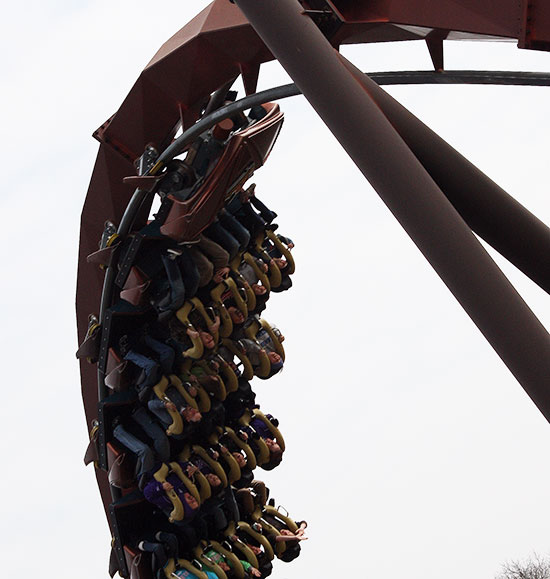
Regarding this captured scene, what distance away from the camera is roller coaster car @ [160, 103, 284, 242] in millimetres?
10578

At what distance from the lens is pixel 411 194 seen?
6.45 meters

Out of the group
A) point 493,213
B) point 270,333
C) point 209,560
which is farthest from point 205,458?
point 493,213

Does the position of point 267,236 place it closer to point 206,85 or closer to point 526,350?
Answer: point 206,85

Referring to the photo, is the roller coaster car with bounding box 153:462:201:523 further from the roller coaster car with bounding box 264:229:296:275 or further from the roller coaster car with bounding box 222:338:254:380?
the roller coaster car with bounding box 264:229:296:275

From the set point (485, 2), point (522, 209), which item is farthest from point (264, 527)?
point (485, 2)

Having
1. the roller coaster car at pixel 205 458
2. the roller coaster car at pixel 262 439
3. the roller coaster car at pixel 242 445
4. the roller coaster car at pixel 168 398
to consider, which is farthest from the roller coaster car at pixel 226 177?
the roller coaster car at pixel 262 439

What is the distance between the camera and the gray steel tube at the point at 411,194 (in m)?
6.18

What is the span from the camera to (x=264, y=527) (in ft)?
42.6

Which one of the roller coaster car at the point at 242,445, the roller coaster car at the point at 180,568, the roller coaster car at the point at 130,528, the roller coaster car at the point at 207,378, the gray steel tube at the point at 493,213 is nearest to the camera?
the gray steel tube at the point at 493,213

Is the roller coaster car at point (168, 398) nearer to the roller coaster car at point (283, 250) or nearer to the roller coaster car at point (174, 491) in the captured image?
the roller coaster car at point (174, 491)

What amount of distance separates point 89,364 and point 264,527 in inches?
95.4

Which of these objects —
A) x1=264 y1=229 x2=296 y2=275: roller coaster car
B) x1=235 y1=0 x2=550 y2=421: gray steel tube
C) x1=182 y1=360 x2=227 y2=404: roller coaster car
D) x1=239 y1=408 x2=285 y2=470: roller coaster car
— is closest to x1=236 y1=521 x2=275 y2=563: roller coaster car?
x1=239 y1=408 x2=285 y2=470: roller coaster car

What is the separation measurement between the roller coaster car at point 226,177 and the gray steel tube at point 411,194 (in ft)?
11.2

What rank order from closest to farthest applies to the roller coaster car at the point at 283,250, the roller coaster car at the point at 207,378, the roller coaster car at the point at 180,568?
1. the roller coaster car at the point at 207,378
2. the roller coaster car at the point at 180,568
3. the roller coaster car at the point at 283,250
